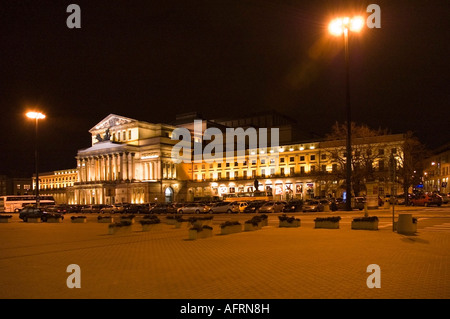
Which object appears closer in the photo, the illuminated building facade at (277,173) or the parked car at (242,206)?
the parked car at (242,206)

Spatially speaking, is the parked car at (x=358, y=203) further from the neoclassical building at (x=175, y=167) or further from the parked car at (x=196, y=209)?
the neoclassical building at (x=175, y=167)

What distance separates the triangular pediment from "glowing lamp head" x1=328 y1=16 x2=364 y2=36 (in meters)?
97.0

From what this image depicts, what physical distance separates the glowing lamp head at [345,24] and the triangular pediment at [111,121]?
97041mm

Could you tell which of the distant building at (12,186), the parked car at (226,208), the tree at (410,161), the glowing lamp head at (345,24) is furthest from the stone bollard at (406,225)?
the distant building at (12,186)

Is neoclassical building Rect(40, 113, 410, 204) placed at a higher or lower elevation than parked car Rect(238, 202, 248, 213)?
higher

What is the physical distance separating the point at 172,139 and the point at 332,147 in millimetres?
53050

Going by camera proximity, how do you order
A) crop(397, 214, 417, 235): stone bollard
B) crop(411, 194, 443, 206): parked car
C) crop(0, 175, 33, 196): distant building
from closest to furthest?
crop(397, 214, 417, 235): stone bollard < crop(411, 194, 443, 206): parked car < crop(0, 175, 33, 196): distant building

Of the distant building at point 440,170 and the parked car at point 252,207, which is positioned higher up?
Answer: the distant building at point 440,170

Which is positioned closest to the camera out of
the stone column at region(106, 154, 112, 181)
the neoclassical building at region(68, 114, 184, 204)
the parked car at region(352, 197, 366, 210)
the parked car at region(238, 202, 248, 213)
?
the parked car at region(352, 197, 366, 210)

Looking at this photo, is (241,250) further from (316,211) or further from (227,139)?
(227,139)

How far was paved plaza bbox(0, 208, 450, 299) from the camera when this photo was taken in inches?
323

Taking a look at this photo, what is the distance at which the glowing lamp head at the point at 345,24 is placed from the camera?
25955mm

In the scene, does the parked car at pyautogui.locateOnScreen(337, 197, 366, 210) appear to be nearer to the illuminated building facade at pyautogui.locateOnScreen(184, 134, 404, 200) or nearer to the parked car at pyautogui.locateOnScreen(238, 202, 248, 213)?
the parked car at pyautogui.locateOnScreen(238, 202, 248, 213)

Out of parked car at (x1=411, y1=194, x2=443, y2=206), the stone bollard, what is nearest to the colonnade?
parked car at (x1=411, y1=194, x2=443, y2=206)
